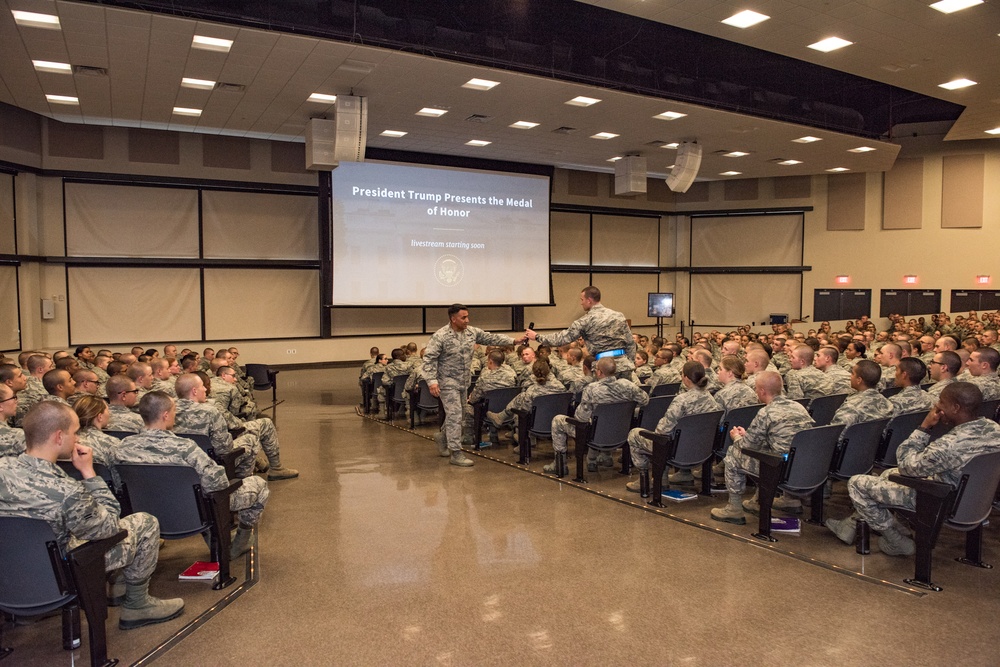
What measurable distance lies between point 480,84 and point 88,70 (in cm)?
538

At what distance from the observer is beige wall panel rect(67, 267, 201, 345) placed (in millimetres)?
13289

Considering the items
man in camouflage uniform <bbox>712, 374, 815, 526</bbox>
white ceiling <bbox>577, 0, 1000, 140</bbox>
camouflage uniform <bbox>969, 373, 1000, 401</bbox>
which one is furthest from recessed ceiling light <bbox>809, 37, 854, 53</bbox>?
man in camouflage uniform <bbox>712, 374, 815, 526</bbox>

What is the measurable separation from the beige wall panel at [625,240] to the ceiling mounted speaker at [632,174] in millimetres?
3552

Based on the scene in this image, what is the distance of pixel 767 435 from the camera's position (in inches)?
181

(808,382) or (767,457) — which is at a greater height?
(808,382)

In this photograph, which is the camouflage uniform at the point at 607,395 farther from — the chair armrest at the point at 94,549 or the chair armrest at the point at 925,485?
the chair armrest at the point at 94,549

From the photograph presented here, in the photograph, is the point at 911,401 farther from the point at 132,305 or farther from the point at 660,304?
the point at 660,304

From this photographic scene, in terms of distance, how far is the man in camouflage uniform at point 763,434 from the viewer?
14.8 ft

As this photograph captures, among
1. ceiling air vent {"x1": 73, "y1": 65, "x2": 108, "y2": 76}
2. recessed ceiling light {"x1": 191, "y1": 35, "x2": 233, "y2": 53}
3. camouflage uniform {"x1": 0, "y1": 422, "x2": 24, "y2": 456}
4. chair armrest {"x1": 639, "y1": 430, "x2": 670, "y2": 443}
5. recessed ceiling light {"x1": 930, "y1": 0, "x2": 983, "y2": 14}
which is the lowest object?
chair armrest {"x1": 639, "y1": 430, "x2": 670, "y2": 443}

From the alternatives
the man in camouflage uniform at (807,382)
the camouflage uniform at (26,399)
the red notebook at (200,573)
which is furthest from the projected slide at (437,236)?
the red notebook at (200,573)

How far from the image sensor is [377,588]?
149 inches

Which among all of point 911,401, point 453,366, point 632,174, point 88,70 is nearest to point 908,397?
point 911,401

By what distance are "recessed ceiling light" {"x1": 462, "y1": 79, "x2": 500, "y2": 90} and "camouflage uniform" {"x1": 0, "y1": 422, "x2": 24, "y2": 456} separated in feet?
24.8

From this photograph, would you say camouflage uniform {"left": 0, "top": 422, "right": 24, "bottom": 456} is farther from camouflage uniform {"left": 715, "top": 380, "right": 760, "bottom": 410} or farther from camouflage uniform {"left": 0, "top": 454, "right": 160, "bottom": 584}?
camouflage uniform {"left": 715, "top": 380, "right": 760, "bottom": 410}
